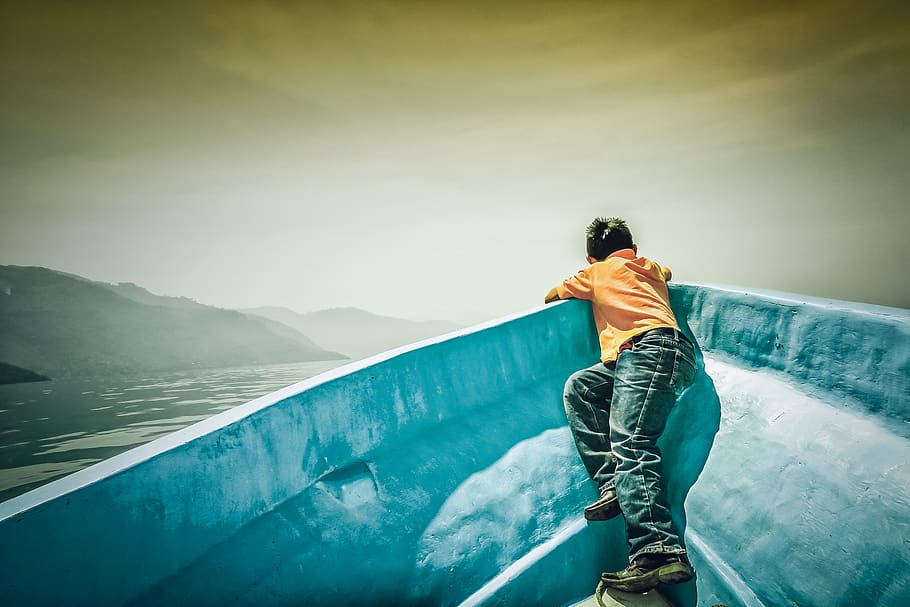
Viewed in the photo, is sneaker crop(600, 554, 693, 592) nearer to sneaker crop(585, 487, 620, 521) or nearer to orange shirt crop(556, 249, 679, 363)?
sneaker crop(585, 487, 620, 521)

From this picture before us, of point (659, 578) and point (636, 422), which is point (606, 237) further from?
point (659, 578)

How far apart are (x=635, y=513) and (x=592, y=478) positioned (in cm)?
36

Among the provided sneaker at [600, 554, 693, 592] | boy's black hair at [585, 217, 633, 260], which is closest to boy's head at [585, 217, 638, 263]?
boy's black hair at [585, 217, 633, 260]

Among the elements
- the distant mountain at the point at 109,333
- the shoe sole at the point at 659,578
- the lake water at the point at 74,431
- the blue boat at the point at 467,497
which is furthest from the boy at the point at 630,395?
the distant mountain at the point at 109,333

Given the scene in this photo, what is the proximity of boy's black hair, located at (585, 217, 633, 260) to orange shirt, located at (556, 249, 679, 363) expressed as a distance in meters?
0.08

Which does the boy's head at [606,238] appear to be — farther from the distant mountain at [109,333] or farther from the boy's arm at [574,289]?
the distant mountain at [109,333]

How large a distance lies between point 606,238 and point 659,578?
5.57ft

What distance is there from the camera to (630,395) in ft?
5.67

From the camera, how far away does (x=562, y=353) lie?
2549mm

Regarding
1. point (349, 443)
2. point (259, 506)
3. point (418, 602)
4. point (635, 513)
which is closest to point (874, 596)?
point (635, 513)

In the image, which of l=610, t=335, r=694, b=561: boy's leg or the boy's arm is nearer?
l=610, t=335, r=694, b=561: boy's leg

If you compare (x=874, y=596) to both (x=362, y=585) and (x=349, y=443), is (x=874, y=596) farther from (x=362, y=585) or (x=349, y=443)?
(x=349, y=443)

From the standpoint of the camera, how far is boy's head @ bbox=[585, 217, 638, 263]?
242 centimetres

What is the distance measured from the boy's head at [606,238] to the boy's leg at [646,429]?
0.73 m
